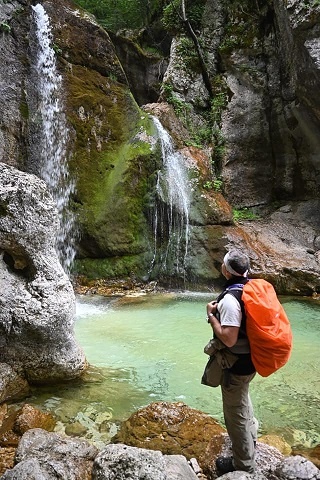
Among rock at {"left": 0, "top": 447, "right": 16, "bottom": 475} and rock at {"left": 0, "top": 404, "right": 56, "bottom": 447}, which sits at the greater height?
rock at {"left": 0, "top": 404, "right": 56, "bottom": 447}

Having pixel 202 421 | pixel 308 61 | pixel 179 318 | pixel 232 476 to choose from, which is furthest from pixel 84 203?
pixel 232 476

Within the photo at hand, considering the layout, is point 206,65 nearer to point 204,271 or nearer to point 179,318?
point 204,271

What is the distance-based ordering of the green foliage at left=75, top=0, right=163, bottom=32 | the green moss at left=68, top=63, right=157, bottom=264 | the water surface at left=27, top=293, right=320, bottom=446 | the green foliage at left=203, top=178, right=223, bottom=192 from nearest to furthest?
1. the water surface at left=27, top=293, right=320, bottom=446
2. the green moss at left=68, top=63, right=157, bottom=264
3. the green foliage at left=203, top=178, right=223, bottom=192
4. the green foliage at left=75, top=0, right=163, bottom=32

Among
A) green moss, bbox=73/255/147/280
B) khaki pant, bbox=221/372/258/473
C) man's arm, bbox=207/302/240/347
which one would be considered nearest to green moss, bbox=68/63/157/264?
green moss, bbox=73/255/147/280

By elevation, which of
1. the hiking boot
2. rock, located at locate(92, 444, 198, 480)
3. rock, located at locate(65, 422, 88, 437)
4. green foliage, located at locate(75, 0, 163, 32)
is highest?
green foliage, located at locate(75, 0, 163, 32)

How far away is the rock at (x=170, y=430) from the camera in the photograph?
332 centimetres

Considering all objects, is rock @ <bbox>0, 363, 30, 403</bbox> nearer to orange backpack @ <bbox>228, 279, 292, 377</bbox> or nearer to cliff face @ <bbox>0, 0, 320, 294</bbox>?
orange backpack @ <bbox>228, 279, 292, 377</bbox>

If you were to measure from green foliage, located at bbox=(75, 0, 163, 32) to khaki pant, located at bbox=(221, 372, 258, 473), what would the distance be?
20.8 m

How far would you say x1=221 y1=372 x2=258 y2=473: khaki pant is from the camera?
2.82 meters

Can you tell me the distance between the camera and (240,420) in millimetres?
2854

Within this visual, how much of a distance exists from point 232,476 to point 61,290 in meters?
2.62

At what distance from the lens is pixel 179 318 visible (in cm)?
775

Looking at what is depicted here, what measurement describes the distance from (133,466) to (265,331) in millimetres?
1169

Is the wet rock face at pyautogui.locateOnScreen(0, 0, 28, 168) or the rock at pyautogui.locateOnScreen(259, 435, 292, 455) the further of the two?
the wet rock face at pyautogui.locateOnScreen(0, 0, 28, 168)
